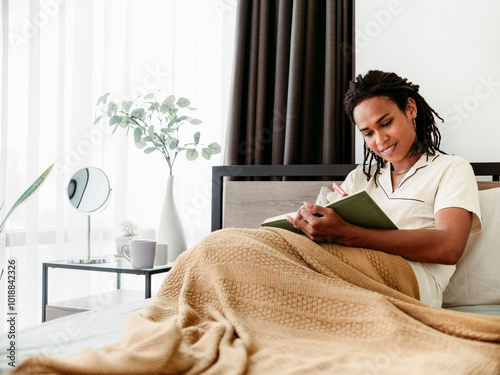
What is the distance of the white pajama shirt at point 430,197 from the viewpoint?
1321mm

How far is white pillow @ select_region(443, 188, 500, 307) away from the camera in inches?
57.2

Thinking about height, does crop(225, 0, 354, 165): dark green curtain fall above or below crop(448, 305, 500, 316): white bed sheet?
above

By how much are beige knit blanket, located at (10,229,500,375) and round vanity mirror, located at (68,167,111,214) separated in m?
1.09

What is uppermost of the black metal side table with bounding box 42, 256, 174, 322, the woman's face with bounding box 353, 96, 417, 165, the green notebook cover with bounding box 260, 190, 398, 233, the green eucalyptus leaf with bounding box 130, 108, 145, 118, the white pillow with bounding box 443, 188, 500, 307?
the green eucalyptus leaf with bounding box 130, 108, 145, 118

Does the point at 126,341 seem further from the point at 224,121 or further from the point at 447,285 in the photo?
the point at 224,121

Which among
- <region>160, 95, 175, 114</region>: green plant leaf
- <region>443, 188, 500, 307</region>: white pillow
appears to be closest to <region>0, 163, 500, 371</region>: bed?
<region>443, 188, 500, 307</region>: white pillow

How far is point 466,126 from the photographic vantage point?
187cm

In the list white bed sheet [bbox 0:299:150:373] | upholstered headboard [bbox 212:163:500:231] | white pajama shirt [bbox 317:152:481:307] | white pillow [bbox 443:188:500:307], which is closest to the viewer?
white bed sheet [bbox 0:299:150:373]

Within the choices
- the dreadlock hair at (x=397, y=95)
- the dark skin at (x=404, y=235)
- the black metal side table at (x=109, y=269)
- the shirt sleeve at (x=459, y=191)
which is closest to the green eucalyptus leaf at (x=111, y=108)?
the black metal side table at (x=109, y=269)

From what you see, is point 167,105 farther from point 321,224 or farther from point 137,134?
point 321,224

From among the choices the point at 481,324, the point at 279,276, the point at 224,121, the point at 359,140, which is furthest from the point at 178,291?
the point at 224,121

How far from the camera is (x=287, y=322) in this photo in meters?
0.96

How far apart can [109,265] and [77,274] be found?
397 mm

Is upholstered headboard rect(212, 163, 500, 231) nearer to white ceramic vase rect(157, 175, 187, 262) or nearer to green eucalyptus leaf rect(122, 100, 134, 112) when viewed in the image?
white ceramic vase rect(157, 175, 187, 262)
